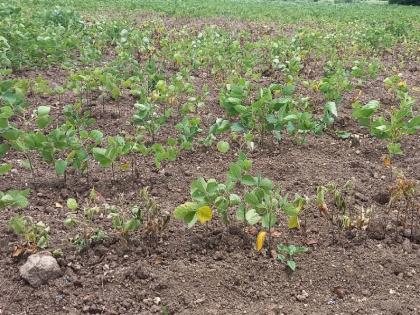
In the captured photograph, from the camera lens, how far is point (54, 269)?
254 centimetres

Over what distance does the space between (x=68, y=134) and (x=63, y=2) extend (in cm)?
1233

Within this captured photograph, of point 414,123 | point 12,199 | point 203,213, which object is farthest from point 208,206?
point 414,123

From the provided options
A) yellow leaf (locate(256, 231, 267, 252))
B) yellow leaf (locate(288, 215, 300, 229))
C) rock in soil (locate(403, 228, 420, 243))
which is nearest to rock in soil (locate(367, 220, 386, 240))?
rock in soil (locate(403, 228, 420, 243))

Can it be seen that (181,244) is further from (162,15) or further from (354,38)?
(162,15)

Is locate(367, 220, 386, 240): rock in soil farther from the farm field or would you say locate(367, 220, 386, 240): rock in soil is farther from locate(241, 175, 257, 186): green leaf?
locate(241, 175, 257, 186): green leaf

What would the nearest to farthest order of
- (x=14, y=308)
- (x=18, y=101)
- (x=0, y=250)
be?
(x=14, y=308) < (x=0, y=250) < (x=18, y=101)

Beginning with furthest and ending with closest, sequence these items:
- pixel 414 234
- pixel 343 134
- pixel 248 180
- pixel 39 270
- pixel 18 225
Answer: pixel 343 134 → pixel 414 234 → pixel 248 180 → pixel 18 225 → pixel 39 270

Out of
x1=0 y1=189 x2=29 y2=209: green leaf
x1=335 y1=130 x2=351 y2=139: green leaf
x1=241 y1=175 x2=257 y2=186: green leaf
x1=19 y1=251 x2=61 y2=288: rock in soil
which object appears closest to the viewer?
x1=19 y1=251 x2=61 y2=288: rock in soil

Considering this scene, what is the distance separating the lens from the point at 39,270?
2.51m

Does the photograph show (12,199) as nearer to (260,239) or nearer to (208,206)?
(208,206)

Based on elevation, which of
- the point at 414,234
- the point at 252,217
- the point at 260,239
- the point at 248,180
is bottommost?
the point at 414,234

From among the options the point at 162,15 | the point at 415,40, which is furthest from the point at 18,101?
the point at 162,15

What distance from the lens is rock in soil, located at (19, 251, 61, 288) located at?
8.20 feet

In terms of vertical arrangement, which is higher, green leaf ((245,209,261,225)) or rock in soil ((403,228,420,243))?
green leaf ((245,209,261,225))
